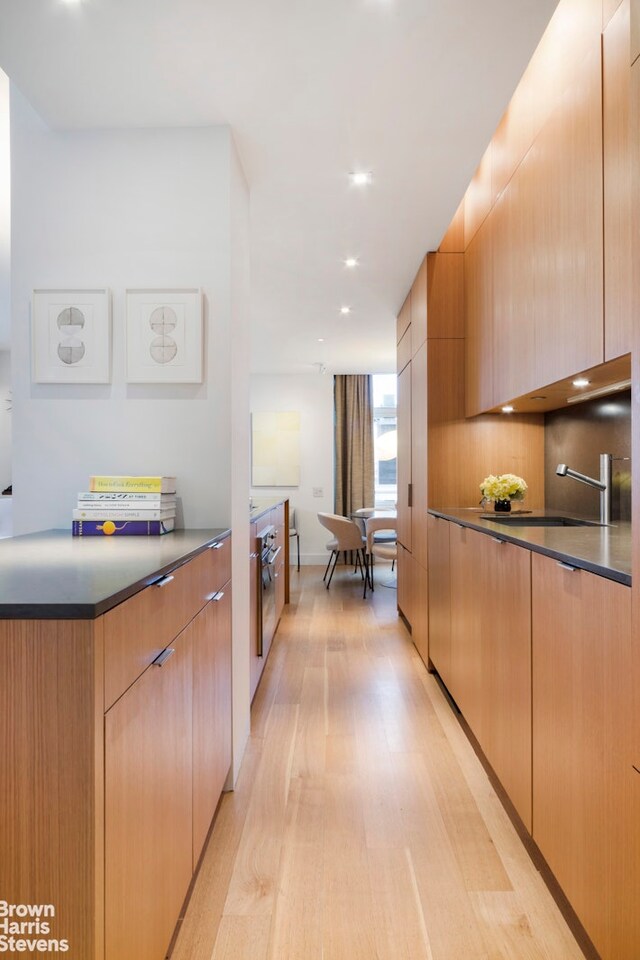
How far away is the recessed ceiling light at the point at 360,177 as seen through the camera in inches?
90.6

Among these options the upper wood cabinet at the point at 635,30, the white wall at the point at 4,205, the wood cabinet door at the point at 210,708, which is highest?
the white wall at the point at 4,205

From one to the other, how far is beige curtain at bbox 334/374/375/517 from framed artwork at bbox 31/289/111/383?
5306 mm

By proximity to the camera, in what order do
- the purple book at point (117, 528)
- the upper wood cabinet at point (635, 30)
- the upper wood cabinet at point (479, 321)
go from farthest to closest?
the upper wood cabinet at point (479, 321) → the purple book at point (117, 528) → the upper wood cabinet at point (635, 30)

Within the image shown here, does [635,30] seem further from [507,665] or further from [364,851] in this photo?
[364,851]

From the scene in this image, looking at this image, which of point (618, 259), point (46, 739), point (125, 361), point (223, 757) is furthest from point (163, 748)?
point (618, 259)

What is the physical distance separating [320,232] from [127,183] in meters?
1.20

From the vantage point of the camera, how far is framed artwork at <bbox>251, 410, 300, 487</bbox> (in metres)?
7.11

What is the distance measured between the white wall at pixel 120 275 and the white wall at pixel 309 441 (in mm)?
5131

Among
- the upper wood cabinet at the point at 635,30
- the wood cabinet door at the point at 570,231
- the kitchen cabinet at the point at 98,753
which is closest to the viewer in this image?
the kitchen cabinet at the point at 98,753

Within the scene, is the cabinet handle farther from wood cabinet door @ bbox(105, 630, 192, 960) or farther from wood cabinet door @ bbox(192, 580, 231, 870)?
wood cabinet door @ bbox(192, 580, 231, 870)

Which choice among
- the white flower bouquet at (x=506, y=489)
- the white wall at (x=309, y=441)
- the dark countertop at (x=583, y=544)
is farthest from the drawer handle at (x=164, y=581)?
the white wall at (x=309, y=441)

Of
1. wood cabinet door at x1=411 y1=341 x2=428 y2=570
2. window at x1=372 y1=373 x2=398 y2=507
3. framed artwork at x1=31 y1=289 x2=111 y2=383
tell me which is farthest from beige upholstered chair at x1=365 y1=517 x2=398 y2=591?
framed artwork at x1=31 y1=289 x2=111 y2=383

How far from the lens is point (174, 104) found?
6.05 ft

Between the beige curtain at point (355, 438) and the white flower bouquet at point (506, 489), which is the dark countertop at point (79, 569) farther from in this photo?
the beige curtain at point (355, 438)
